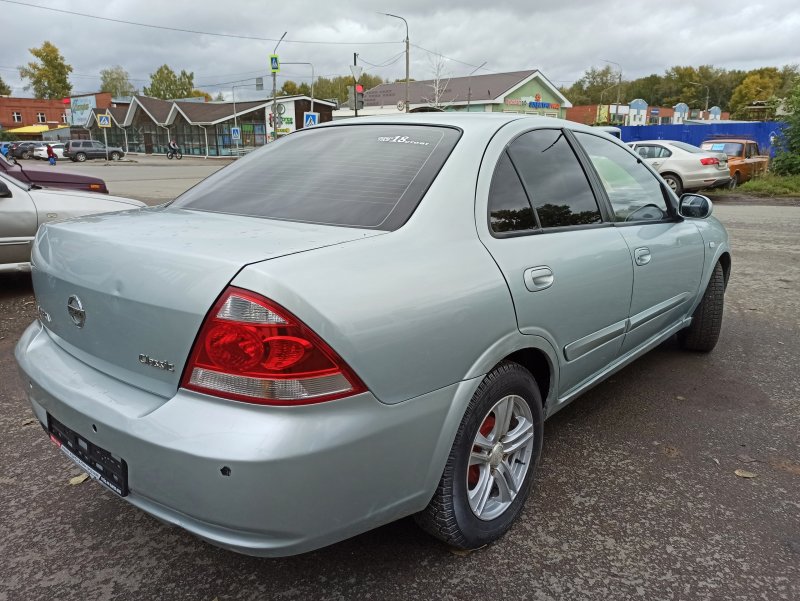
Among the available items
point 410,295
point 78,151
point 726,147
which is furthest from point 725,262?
point 78,151

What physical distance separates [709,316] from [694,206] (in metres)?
1.00

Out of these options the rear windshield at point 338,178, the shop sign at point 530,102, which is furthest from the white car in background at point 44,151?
the rear windshield at point 338,178

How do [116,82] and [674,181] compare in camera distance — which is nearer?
[674,181]

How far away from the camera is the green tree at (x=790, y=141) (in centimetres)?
1953

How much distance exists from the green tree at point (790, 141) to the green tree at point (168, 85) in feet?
342

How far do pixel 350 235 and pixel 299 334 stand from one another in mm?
476

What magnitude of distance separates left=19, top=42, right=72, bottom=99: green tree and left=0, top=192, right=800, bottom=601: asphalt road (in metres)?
101

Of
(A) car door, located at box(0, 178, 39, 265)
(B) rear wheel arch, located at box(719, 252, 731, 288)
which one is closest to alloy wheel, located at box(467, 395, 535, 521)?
(B) rear wheel arch, located at box(719, 252, 731, 288)

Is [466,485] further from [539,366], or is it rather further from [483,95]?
[483,95]

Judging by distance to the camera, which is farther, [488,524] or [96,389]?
[488,524]

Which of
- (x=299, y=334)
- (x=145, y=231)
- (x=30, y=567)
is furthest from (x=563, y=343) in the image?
A: (x=30, y=567)

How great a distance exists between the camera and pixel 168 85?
106m

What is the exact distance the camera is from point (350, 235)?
1.97 meters

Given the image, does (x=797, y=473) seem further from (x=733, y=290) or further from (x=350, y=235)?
(x=733, y=290)
